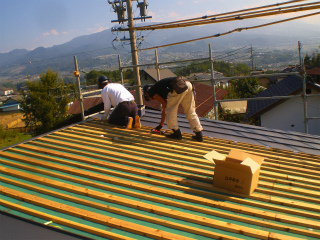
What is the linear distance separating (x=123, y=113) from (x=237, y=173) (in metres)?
2.91

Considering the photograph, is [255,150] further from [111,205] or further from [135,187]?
[111,205]

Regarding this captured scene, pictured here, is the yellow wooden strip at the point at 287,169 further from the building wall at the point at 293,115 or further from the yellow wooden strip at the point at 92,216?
the building wall at the point at 293,115

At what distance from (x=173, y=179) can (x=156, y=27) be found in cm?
648

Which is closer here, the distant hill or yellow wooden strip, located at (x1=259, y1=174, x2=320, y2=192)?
yellow wooden strip, located at (x1=259, y1=174, x2=320, y2=192)

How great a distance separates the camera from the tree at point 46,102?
23719 mm

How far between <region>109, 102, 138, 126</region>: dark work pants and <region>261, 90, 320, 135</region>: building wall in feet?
37.0

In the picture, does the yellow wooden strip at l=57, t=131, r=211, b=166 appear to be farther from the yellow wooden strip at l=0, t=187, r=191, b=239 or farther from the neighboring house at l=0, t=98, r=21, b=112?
the neighboring house at l=0, t=98, r=21, b=112

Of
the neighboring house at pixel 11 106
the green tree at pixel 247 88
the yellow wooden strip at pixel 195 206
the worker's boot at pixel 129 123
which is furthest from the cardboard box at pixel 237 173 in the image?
the neighboring house at pixel 11 106

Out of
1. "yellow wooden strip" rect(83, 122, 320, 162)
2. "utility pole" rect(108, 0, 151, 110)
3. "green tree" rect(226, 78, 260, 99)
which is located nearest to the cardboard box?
"yellow wooden strip" rect(83, 122, 320, 162)

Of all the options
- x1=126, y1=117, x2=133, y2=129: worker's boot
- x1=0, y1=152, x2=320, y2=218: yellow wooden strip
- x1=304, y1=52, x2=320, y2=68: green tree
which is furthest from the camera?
x1=304, y1=52, x2=320, y2=68: green tree

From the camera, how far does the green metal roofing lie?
2.68m

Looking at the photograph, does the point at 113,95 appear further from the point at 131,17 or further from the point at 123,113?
the point at 131,17

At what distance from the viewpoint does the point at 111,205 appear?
117 inches

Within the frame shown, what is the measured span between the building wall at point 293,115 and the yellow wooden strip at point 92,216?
13558 mm
